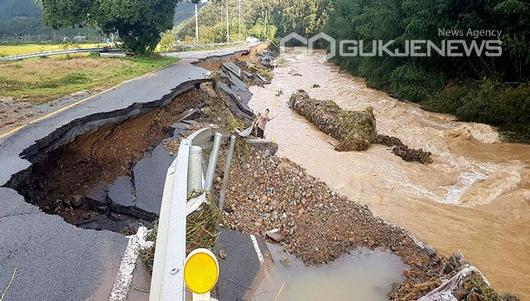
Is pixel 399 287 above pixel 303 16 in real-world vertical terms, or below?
below

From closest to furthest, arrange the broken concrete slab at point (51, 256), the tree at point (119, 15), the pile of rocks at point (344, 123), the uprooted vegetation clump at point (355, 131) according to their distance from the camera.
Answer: the broken concrete slab at point (51, 256), the uprooted vegetation clump at point (355, 131), the pile of rocks at point (344, 123), the tree at point (119, 15)

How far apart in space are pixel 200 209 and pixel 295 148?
9.19 m

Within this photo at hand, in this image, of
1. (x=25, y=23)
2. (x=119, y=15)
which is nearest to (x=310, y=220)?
(x=119, y=15)

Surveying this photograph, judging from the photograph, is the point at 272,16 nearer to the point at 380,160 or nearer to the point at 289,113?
the point at 289,113

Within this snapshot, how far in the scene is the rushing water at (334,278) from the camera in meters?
5.57

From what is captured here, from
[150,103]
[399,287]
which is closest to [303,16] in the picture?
[150,103]

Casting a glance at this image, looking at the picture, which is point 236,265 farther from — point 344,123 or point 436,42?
point 436,42

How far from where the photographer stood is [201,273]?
1873 millimetres

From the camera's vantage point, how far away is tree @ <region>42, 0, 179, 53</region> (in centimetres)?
1970

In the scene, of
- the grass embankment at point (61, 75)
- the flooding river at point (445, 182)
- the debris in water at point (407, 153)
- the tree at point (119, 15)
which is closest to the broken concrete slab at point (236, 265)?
the flooding river at point (445, 182)

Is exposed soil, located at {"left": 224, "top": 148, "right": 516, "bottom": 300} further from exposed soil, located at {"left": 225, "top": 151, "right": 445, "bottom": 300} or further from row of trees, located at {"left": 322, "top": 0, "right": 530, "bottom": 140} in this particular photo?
row of trees, located at {"left": 322, "top": 0, "right": 530, "bottom": 140}

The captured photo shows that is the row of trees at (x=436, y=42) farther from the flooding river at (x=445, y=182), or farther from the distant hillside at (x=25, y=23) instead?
the distant hillside at (x=25, y=23)

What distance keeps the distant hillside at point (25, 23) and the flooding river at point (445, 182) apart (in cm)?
3907

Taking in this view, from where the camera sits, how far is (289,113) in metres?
19.8
